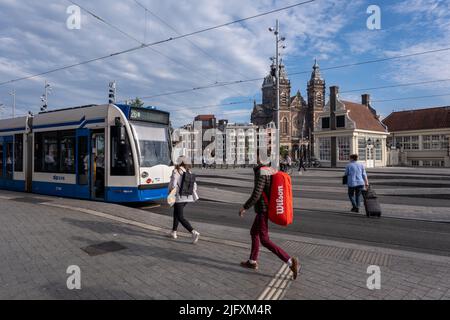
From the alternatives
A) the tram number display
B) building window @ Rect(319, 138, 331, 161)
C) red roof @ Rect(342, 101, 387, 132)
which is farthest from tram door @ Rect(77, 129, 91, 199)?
red roof @ Rect(342, 101, 387, 132)

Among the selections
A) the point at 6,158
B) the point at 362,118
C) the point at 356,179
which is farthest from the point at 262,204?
the point at 362,118

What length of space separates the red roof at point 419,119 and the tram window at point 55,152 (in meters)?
52.3

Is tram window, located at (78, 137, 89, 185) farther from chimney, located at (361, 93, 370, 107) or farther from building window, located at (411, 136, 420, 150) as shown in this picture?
chimney, located at (361, 93, 370, 107)

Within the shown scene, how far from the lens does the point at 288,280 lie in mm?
4273

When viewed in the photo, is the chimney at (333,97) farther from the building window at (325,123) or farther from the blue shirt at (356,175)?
the blue shirt at (356,175)

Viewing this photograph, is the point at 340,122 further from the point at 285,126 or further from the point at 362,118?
the point at 285,126

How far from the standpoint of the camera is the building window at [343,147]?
137 feet

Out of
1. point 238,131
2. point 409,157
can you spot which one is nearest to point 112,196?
point 409,157

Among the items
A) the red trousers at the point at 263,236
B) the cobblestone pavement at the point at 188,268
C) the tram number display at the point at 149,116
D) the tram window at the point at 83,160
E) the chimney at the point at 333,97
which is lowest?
the cobblestone pavement at the point at 188,268

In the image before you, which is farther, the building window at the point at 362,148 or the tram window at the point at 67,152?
the building window at the point at 362,148

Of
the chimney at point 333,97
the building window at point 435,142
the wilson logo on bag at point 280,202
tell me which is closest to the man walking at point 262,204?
the wilson logo on bag at point 280,202
